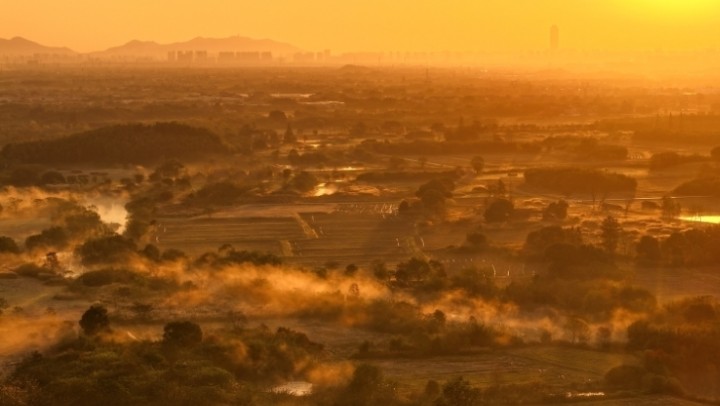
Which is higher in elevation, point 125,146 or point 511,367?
point 511,367

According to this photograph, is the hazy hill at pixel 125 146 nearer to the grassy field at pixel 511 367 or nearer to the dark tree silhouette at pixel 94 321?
the dark tree silhouette at pixel 94 321

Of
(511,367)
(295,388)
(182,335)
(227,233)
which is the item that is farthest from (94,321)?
(227,233)

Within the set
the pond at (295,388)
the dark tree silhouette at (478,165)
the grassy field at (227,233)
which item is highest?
the pond at (295,388)

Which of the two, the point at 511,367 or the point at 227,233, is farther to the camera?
the point at 227,233

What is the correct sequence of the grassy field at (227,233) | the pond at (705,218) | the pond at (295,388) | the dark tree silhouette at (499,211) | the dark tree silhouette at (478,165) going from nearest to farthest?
the pond at (295,388)
the grassy field at (227,233)
the dark tree silhouette at (499,211)
the pond at (705,218)
the dark tree silhouette at (478,165)

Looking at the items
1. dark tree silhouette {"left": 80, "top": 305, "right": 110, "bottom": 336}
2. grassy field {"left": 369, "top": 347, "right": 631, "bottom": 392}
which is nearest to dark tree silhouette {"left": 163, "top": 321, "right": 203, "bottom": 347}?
dark tree silhouette {"left": 80, "top": 305, "right": 110, "bottom": 336}

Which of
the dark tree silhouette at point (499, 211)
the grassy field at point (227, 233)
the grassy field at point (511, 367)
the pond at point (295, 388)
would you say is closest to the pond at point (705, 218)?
the dark tree silhouette at point (499, 211)

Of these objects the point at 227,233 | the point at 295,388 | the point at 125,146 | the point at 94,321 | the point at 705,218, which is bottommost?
the point at 227,233

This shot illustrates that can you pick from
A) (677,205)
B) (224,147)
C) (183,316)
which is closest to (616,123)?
(224,147)

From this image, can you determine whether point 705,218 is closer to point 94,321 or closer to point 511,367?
point 511,367
